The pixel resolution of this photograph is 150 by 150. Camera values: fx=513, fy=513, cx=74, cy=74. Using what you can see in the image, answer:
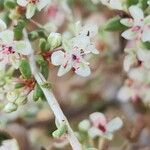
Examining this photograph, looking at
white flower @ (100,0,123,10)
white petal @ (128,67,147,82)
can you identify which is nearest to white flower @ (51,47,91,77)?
white flower @ (100,0,123,10)

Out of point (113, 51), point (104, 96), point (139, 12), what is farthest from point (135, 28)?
point (104, 96)

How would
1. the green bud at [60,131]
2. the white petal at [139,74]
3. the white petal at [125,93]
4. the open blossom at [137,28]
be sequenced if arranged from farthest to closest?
1. the white petal at [125,93]
2. the white petal at [139,74]
3. the open blossom at [137,28]
4. the green bud at [60,131]

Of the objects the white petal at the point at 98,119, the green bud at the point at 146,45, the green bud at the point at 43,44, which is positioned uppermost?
the green bud at the point at 43,44

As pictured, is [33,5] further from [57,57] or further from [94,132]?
[94,132]

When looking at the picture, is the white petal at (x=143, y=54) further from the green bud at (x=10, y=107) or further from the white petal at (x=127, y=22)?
the green bud at (x=10, y=107)

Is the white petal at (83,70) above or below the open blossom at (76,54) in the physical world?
below

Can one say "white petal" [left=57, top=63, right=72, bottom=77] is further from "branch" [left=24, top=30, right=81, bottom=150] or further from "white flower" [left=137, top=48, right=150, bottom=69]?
"white flower" [left=137, top=48, right=150, bottom=69]

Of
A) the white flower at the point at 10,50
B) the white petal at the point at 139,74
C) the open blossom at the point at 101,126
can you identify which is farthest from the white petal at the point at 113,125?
the white flower at the point at 10,50

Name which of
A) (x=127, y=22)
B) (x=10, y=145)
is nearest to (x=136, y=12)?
(x=127, y=22)
